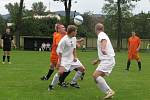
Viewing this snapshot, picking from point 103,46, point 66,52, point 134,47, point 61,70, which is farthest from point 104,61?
point 134,47

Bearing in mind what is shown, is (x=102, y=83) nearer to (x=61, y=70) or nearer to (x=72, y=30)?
(x=61, y=70)

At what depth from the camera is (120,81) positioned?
17.7 meters

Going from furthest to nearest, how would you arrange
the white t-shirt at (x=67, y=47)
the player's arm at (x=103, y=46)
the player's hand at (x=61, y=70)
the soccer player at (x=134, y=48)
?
the soccer player at (x=134, y=48)
the white t-shirt at (x=67, y=47)
the player's hand at (x=61, y=70)
the player's arm at (x=103, y=46)

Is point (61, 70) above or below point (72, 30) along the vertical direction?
below

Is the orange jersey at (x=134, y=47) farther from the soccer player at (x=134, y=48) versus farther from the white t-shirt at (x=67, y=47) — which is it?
the white t-shirt at (x=67, y=47)

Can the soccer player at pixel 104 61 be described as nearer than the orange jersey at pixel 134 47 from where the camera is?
Yes

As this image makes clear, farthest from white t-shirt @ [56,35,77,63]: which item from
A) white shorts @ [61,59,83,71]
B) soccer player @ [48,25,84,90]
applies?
white shorts @ [61,59,83,71]

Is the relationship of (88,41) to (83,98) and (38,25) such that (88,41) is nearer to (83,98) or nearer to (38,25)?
(38,25)

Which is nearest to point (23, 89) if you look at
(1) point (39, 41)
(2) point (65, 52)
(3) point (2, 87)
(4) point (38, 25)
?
(3) point (2, 87)

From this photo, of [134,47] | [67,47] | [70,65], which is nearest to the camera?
[67,47]

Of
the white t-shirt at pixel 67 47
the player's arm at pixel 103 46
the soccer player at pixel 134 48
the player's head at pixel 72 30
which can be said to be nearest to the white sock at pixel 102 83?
the player's arm at pixel 103 46

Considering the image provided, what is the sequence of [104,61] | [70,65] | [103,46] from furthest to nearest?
[70,65], [104,61], [103,46]

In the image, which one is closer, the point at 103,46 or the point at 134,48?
the point at 103,46

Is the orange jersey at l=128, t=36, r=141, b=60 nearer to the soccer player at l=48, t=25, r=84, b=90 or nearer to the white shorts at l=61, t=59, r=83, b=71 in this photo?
the white shorts at l=61, t=59, r=83, b=71
